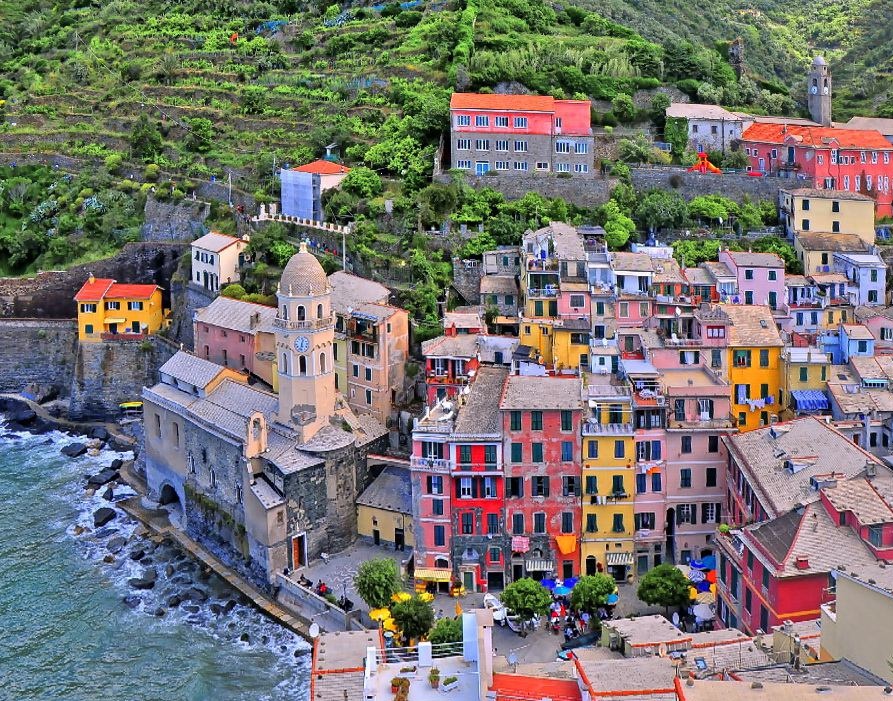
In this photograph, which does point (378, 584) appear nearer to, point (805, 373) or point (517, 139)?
point (805, 373)

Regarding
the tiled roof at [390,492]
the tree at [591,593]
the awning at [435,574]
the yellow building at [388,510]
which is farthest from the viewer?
the tiled roof at [390,492]

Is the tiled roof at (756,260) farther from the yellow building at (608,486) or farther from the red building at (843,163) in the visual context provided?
the yellow building at (608,486)

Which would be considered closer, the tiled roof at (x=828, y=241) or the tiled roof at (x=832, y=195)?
the tiled roof at (x=828, y=241)

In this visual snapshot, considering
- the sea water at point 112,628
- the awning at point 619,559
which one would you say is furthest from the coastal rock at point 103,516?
the awning at point 619,559

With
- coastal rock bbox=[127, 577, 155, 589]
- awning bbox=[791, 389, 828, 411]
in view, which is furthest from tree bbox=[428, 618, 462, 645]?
awning bbox=[791, 389, 828, 411]

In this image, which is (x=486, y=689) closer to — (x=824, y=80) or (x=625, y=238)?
(x=625, y=238)

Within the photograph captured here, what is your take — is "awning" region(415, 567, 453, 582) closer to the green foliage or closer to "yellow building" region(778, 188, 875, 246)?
the green foliage
